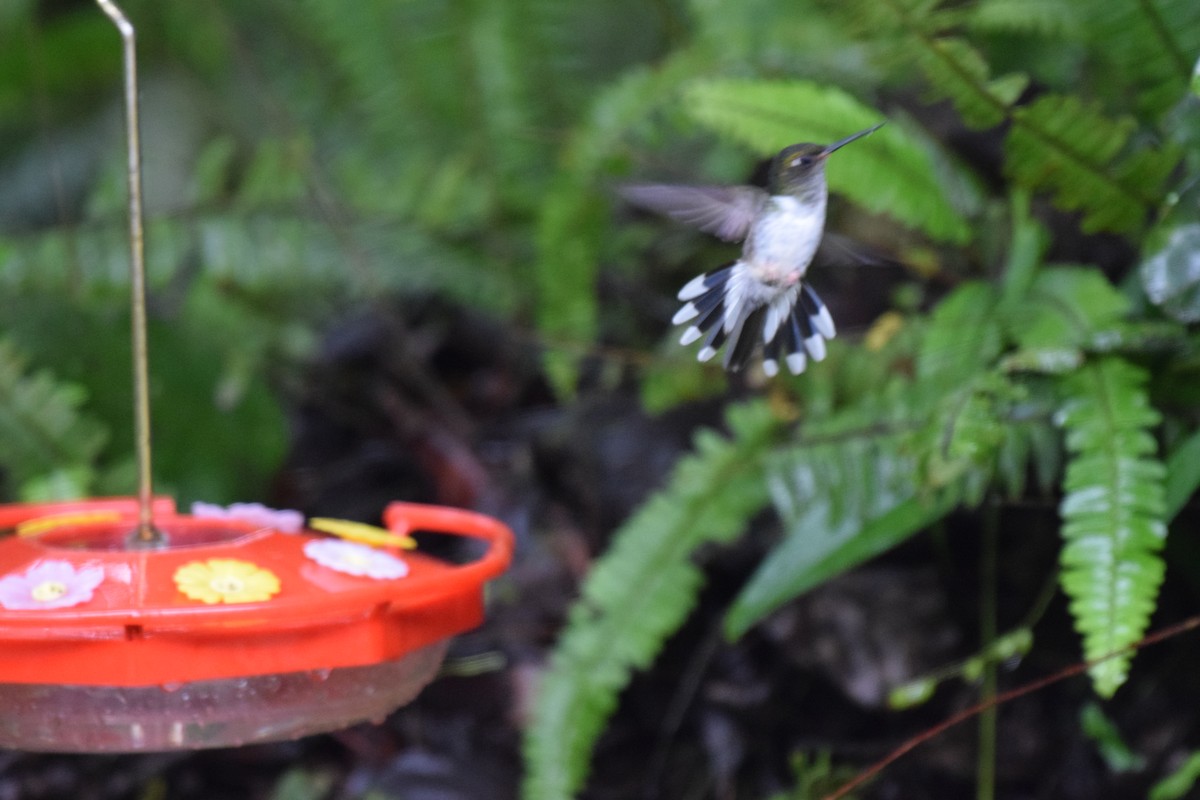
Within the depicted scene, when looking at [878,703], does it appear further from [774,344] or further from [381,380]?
[381,380]

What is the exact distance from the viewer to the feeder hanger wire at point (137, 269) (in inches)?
29.6

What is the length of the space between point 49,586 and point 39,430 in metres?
1.00

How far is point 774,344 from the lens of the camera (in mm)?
598

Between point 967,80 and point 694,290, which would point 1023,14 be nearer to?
point 967,80

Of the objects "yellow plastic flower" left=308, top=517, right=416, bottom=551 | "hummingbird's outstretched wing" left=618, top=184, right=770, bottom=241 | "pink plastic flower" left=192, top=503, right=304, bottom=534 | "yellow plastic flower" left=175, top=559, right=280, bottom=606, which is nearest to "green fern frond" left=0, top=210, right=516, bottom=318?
"pink plastic flower" left=192, top=503, right=304, bottom=534

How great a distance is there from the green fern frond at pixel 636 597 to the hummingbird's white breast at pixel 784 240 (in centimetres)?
85

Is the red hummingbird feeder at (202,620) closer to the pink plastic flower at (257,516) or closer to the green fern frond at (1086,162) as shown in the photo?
the pink plastic flower at (257,516)

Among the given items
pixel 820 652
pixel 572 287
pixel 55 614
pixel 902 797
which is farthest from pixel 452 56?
pixel 55 614

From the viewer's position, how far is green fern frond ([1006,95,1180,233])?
1.02 metres

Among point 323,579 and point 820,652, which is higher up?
point 323,579

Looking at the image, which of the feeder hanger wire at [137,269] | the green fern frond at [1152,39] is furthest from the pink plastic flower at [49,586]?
the green fern frond at [1152,39]

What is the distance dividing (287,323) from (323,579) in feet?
5.99

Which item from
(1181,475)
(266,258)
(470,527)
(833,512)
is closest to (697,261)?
(266,258)

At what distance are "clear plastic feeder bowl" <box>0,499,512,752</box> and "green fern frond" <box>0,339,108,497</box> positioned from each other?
72 centimetres
